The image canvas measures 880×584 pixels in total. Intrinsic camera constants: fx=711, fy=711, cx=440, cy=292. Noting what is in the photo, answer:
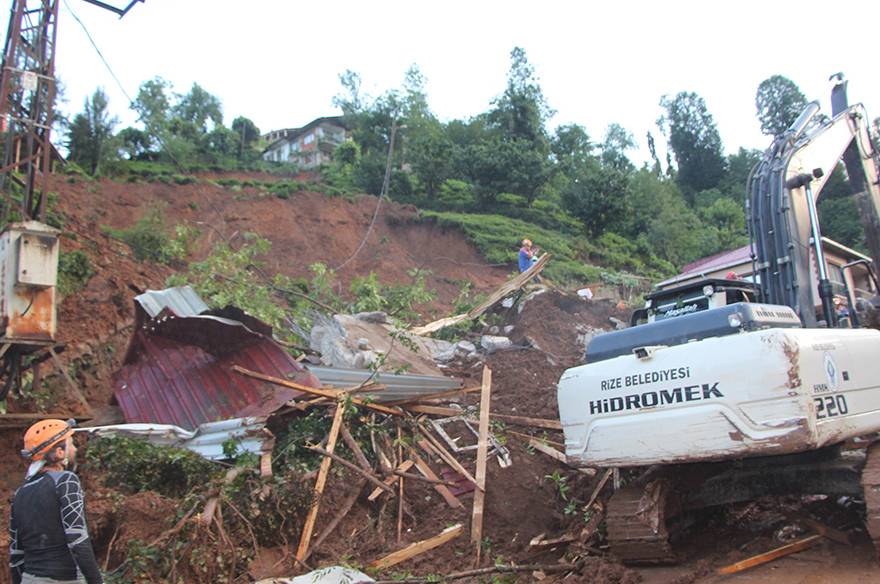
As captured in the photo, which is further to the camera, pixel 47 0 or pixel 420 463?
pixel 47 0

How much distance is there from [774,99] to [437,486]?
2094 inches

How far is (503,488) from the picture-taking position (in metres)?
7.32

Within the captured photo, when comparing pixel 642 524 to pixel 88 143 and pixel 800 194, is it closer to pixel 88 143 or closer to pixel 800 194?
pixel 800 194

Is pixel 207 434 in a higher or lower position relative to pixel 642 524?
higher

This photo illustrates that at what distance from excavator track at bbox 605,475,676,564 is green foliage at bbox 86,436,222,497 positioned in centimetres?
355

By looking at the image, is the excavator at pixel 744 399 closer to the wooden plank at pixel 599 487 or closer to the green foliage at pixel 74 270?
the wooden plank at pixel 599 487

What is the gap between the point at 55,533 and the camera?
11.8ft

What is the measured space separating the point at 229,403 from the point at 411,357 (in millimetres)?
3538

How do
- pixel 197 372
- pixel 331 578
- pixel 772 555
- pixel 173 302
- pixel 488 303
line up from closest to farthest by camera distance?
1. pixel 331 578
2. pixel 772 555
3. pixel 197 372
4. pixel 173 302
5. pixel 488 303

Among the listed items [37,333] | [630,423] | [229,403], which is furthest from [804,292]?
[37,333]

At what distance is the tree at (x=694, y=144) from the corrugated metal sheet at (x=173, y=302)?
157 feet

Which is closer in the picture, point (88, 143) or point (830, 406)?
point (830, 406)

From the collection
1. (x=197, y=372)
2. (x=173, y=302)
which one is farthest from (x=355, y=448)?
(x=173, y=302)

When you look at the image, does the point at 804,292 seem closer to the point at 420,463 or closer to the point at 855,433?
the point at 855,433
